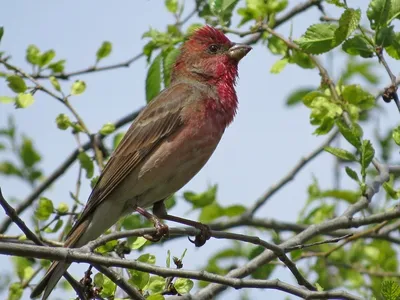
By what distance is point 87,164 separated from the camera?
6.96m

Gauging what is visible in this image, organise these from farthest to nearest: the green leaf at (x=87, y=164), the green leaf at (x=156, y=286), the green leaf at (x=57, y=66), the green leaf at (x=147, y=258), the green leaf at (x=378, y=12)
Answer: the green leaf at (x=57, y=66)
the green leaf at (x=87, y=164)
the green leaf at (x=378, y=12)
the green leaf at (x=147, y=258)
the green leaf at (x=156, y=286)

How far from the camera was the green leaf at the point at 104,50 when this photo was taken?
766 centimetres

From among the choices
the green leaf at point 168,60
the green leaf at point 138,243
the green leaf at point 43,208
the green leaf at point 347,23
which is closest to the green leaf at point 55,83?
the green leaf at point 168,60

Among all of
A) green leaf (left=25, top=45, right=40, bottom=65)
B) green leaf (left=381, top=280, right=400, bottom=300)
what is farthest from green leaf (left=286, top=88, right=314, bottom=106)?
green leaf (left=381, top=280, right=400, bottom=300)

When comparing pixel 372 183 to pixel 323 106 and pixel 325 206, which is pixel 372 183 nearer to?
pixel 323 106

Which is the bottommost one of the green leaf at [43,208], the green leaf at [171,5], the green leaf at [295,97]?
the green leaf at [43,208]

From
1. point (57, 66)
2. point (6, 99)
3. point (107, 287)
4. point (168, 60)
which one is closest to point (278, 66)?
point (168, 60)

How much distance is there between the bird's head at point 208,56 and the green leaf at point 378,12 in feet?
6.94

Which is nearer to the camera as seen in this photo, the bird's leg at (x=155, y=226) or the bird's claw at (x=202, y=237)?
the bird's leg at (x=155, y=226)

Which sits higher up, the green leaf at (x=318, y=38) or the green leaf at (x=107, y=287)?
the green leaf at (x=318, y=38)

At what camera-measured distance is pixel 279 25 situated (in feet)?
26.9

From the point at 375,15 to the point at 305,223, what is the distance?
2963mm

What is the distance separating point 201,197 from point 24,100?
1710mm

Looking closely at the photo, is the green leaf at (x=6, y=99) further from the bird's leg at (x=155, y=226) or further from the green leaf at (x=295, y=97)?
the green leaf at (x=295, y=97)
